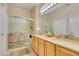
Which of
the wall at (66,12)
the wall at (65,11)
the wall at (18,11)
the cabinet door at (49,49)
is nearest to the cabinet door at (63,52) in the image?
the cabinet door at (49,49)

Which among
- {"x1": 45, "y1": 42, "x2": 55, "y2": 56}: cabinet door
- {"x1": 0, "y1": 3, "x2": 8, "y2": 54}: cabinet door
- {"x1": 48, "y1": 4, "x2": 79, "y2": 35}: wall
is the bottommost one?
{"x1": 45, "y1": 42, "x2": 55, "y2": 56}: cabinet door

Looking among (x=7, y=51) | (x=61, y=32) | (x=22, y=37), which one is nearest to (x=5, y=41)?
(x=7, y=51)

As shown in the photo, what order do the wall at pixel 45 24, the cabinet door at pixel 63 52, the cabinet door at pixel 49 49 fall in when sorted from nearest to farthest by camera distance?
1. the cabinet door at pixel 63 52
2. the cabinet door at pixel 49 49
3. the wall at pixel 45 24

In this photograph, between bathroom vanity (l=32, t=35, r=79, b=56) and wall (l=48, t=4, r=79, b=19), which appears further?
wall (l=48, t=4, r=79, b=19)

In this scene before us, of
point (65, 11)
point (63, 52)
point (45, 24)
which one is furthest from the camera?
point (45, 24)

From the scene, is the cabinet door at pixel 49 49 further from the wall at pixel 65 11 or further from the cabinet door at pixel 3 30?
the cabinet door at pixel 3 30

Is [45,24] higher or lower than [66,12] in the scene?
lower

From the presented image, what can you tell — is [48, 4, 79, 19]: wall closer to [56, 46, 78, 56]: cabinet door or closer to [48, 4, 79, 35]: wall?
[48, 4, 79, 35]: wall

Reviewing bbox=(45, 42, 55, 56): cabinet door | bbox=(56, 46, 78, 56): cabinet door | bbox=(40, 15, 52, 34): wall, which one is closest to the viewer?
bbox=(56, 46, 78, 56): cabinet door

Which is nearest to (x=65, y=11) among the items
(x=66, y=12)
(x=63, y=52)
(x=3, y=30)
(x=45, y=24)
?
(x=66, y=12)

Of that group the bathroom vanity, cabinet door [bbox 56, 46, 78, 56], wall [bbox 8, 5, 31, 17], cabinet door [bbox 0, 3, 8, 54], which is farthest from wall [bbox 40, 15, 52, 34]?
cabinet door [bbox 0, 3, 8, 54]

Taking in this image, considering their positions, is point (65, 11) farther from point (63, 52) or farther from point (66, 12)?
point (63, 52)

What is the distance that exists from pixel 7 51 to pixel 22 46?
31 centimetres

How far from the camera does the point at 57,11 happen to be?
2.27 m
